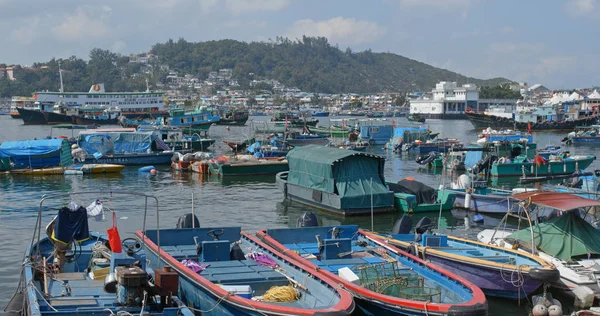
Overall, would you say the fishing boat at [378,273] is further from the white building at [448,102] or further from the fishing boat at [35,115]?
the white building at [448,102]

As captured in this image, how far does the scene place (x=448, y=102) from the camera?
548 feet

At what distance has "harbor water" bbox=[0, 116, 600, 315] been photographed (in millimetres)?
22969

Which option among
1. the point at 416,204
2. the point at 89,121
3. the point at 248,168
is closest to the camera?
the point at 416,204

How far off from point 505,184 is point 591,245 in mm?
22119

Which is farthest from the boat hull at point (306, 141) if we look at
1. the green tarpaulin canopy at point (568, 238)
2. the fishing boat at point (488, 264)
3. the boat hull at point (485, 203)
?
the green tarpaulin canopy at point (568, 238)

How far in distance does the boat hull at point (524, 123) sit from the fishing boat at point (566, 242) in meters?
83.2

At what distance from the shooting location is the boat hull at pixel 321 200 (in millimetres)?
27688

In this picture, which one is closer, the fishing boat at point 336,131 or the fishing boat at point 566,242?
the fishing boat at point 566,242

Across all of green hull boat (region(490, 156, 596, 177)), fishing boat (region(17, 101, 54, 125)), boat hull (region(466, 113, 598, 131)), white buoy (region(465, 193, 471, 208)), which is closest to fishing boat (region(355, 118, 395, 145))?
green hull boat (region(490, 156, 596, 177))

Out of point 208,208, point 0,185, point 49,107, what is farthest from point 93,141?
point 49,107

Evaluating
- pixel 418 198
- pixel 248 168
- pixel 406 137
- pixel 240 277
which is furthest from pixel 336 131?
pixel 240 277

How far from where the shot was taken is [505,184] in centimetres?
3931

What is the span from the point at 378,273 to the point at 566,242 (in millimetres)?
6062

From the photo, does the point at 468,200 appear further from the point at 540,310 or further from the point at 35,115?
the point at 35,115
